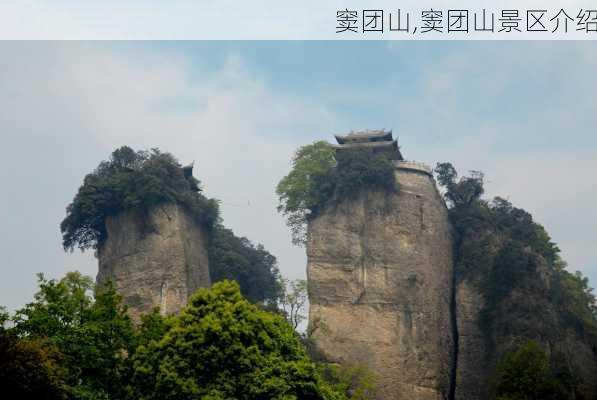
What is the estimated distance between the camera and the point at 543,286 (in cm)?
3744

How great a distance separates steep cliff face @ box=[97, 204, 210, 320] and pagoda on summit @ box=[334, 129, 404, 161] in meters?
9.00

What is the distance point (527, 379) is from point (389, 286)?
31.2 feet

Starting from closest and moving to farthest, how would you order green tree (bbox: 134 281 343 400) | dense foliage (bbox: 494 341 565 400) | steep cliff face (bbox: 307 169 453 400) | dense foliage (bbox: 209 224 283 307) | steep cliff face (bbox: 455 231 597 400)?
1. green tree (bbox: 134 281 343 400)
2. dense foliage (bbox: 494 341 565 400)
3. steep cliff face (bbox: 455 231 597 400)
4. steep cliff face (bbox: 307 169 453 400)
5. dense foliage (bbox: 209 224 283 307)

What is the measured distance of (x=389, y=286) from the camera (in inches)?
1560

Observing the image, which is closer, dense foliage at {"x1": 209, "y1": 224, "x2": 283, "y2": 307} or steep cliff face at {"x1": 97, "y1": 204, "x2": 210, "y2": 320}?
steep cliff face at {"x1": 97, "y1": 204, "x2": 210, "y2": 320}

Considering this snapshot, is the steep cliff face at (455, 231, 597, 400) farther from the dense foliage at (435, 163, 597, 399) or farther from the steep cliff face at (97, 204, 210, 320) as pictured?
the steep cliff face at (97, 204, 210, 320)

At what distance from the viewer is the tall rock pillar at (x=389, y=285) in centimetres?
3781

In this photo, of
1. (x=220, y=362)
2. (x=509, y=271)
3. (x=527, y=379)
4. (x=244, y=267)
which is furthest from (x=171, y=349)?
(x=509, y=271)

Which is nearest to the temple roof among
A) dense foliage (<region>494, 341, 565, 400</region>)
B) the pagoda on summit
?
the pagoda on summit

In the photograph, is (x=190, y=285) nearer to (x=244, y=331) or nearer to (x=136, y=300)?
(x=136, y=300)

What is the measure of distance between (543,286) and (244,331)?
56.1 feet

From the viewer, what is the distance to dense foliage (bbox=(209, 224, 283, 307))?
134 ft

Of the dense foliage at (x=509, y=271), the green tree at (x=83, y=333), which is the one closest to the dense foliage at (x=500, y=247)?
the dense foliage at (x=509, y=271)

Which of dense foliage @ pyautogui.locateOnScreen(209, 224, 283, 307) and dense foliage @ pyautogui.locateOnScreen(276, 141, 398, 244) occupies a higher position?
dense foliage @ pyautogui.locateOnScreen(276, 141, 398, 244)
